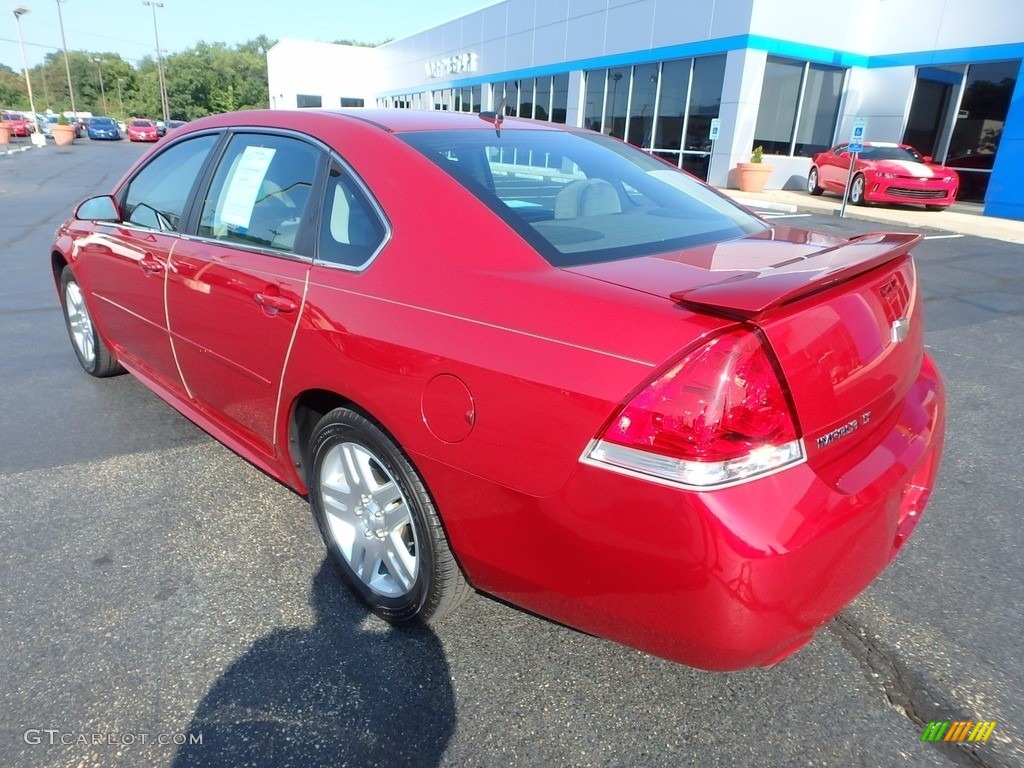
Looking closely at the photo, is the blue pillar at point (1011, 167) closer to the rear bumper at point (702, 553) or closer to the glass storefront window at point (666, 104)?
the glass storefront window at point (666, 104)

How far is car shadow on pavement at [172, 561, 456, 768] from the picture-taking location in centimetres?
186

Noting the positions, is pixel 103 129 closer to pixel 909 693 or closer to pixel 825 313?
pixel 825 313

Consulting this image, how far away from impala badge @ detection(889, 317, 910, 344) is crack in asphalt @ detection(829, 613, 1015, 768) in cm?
101

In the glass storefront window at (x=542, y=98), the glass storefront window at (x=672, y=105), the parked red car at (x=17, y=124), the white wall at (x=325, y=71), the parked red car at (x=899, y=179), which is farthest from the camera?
the parked red car at (x=17, y=124)

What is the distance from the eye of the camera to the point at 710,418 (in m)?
1.53

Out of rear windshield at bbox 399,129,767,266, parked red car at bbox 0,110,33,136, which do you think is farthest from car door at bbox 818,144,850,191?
parked red car at bbox 0,110,33,136

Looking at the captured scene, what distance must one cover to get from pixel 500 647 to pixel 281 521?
3.94ft

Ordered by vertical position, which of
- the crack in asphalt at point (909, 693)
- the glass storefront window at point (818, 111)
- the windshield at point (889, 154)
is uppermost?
the glass storefront window at point (818, 111)

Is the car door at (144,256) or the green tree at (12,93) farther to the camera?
the green tree at (12,93)

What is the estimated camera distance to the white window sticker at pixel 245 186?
2771mm

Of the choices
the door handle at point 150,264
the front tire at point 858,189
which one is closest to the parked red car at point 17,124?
the front tire at point 858,189

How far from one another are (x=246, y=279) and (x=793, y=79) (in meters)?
20.1

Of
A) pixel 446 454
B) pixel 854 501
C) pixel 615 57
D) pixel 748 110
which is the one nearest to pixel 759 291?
pixel 854 501

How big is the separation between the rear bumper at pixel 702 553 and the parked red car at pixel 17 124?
2122 inches
